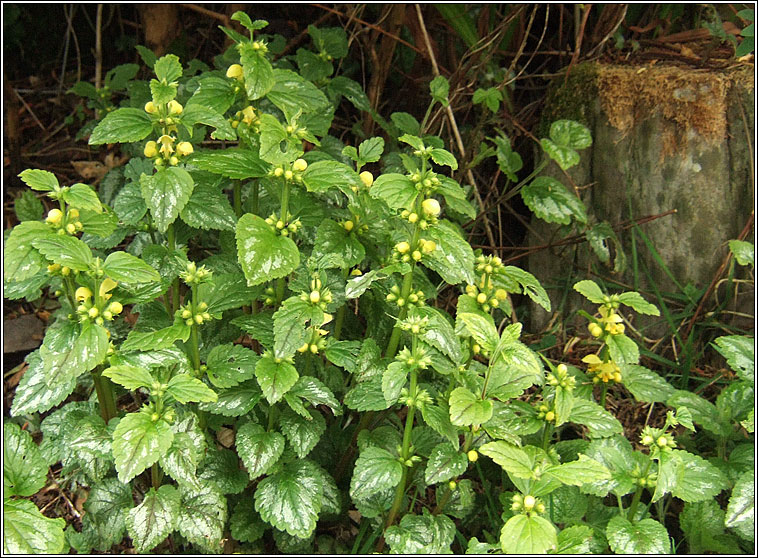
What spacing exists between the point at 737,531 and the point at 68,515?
1873 mm

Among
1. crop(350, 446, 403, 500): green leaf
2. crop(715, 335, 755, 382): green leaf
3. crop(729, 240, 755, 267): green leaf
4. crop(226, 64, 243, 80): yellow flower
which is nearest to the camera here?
crop(350, 446, 403, 500): green leaf

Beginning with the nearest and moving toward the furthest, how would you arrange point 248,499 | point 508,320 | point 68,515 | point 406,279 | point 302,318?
1. point 302,318
2. point 406,279
3. point 248,499
4. point 68,515
5. point 508,320

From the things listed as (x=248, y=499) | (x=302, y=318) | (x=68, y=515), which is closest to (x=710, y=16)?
(x=302, y=318)

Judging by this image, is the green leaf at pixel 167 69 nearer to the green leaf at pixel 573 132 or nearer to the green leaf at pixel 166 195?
the green leaf at pixel 166 195

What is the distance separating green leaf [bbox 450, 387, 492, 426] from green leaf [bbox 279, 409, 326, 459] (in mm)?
363

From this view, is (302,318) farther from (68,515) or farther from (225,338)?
(68,515)

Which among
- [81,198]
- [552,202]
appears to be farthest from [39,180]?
[552,202]

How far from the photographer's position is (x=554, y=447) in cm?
182

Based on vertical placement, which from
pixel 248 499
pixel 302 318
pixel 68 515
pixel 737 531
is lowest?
pixel 68 515

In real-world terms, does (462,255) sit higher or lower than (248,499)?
higher

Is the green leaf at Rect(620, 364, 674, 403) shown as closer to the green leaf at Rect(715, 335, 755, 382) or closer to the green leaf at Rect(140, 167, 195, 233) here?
the green leaf at Rect(715, 335, 755, 382)

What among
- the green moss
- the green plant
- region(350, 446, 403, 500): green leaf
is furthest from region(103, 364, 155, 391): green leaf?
the green moss

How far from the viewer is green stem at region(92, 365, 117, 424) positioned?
5.40ft

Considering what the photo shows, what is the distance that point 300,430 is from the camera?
166 centimetres
